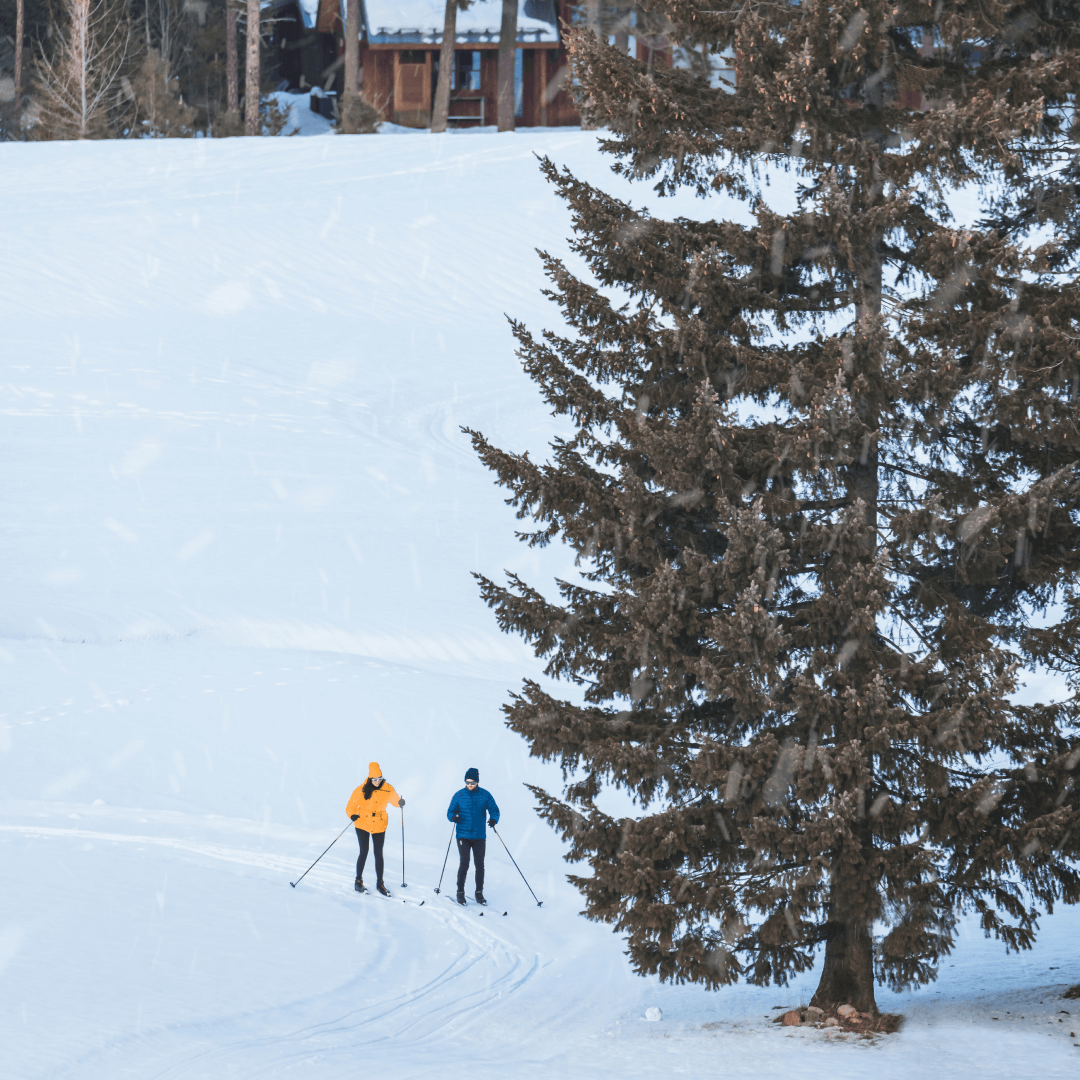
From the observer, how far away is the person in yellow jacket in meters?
10.8

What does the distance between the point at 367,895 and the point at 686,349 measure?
18.6ft

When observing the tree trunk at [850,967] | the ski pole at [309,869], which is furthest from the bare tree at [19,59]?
the tree trunk at [850,967]

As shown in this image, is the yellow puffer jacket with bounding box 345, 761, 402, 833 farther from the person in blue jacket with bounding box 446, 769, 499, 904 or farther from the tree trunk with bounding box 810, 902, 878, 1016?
the tree trunk with bounding box 810, 902, 878, 1016

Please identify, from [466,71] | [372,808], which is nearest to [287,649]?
[372,808]

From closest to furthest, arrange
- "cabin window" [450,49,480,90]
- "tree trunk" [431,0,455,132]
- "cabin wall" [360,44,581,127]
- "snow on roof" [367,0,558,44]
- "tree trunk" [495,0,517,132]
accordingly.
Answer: "tree trunk" [431,0,455,132] → "tree trunk" [495,0,517,132] → "snow on roof" [367,0,558,44] → "cabin wall" [360,44,581,127] → "cabin window" [450,49,480,90]

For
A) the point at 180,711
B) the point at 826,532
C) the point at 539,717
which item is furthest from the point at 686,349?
the point at 180,711

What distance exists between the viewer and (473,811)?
10.8 meters

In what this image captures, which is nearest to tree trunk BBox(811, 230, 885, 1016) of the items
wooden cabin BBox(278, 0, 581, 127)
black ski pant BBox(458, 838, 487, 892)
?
black ski pant BBox(458, 838, 487, 892)

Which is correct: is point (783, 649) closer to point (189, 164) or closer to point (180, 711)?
point (180, 711)

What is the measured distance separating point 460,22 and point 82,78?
14.5 m

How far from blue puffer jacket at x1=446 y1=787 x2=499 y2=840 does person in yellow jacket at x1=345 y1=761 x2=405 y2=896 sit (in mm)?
468

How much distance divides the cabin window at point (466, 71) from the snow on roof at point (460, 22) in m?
1.17

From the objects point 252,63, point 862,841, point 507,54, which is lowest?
point 862,841

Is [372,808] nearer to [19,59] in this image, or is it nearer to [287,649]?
[287,649]
